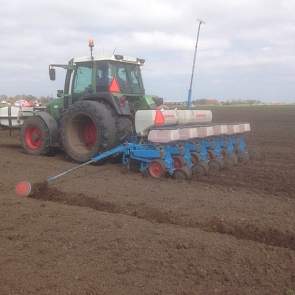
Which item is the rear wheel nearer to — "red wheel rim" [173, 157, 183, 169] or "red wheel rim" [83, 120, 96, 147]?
"red wheel rim" [173, 157, 183, 169]

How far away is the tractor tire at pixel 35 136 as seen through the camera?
421 inches

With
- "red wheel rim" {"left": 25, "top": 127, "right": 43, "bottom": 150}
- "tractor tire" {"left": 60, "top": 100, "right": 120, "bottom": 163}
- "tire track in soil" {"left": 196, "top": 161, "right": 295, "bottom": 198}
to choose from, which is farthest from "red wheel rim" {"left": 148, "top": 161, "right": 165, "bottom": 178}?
"red wheel rim" {"left": 25, "top": 127, "right": 43, "bottom": 150}

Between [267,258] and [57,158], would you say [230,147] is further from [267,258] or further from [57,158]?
[267,258]

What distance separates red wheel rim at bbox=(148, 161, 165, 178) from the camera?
28.1 feet

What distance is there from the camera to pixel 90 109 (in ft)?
31.3

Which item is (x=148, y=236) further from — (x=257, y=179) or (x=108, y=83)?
(x=108, y=83)

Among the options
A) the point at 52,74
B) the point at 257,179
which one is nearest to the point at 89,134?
the point at 52,74

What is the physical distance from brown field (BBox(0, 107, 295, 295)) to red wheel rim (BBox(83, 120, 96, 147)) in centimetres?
185

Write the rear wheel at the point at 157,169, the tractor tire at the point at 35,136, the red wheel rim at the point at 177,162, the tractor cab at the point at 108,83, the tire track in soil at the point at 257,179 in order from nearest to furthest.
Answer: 1. the tire track in soil at the point at 257,179
2. the rear wheel at the point at 157,169
3. the red wheel rim at the point at 177,162
4. the tractor cab at the point at 108,83
5. the tractor tire at the point at 35,136

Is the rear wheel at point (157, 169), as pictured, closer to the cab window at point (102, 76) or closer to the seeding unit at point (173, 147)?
the seeding unit at point (173, 147)

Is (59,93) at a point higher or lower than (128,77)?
lower

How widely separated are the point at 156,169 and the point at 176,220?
9.36 ft

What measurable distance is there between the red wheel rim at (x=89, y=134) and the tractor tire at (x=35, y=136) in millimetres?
896

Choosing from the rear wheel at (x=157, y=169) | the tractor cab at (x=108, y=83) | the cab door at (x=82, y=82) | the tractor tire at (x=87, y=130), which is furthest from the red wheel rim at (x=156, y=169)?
the cab door at (x=82, y=82)
